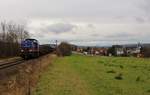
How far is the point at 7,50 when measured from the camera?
210ft

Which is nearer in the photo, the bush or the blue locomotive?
the blue locomotive

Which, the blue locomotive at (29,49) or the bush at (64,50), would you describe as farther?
the bush at (64,50)

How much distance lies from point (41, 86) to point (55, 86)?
823 mm

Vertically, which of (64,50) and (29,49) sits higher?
(29,49)

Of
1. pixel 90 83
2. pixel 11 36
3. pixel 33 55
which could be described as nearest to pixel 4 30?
pixel 11 36

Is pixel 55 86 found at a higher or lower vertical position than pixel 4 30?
lower

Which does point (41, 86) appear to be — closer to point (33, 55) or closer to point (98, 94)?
point (98, 94)

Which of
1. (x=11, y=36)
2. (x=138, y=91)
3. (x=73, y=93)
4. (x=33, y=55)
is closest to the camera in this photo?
(x=73, y=93)

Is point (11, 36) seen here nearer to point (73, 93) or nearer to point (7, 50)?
point (7, 50)

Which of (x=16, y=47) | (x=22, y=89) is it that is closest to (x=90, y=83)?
(x=22, y=89)

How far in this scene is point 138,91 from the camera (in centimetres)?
1942

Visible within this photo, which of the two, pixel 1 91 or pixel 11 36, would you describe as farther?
pixel 11 36

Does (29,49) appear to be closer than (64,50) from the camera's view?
Yes

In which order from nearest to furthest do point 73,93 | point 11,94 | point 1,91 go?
point 11,94 → point 1,91 → point 73,93
